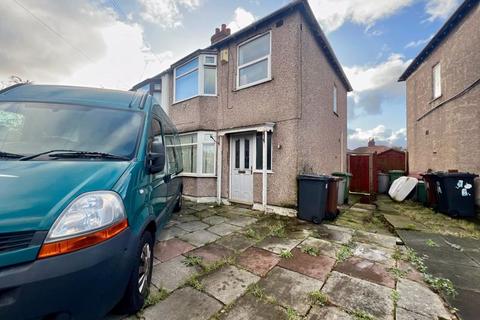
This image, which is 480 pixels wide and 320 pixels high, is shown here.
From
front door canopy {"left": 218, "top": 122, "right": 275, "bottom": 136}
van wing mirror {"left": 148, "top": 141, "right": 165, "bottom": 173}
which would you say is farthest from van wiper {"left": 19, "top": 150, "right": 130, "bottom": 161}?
front door canopy {"left": 218, "top": 122, "right": 275, "bottom": 136}

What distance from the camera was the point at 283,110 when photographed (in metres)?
6.43

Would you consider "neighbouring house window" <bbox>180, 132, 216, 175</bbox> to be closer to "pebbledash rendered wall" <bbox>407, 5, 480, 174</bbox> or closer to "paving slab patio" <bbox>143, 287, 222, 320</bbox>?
"paving slab patio" <bbox>143, 287, 222, 320</bbox>

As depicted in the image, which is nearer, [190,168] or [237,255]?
[237,255]

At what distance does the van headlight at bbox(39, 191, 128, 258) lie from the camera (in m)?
1.37

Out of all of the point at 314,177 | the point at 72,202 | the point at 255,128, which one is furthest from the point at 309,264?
the point at 255,128

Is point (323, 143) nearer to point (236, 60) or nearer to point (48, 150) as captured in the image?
point (236, 60)

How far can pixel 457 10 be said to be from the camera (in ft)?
25.0

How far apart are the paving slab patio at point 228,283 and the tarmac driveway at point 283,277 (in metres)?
0.01

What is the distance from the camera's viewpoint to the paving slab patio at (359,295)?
2.28m

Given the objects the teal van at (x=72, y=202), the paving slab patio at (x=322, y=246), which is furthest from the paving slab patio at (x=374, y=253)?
the teal van at (x=72, y=202)

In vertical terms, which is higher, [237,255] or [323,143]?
[323,143]

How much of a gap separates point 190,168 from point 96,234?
673 centimetres

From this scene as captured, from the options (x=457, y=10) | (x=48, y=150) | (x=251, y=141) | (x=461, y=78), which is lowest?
(x=48, y=150)

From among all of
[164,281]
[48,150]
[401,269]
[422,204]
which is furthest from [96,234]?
[422,204]
